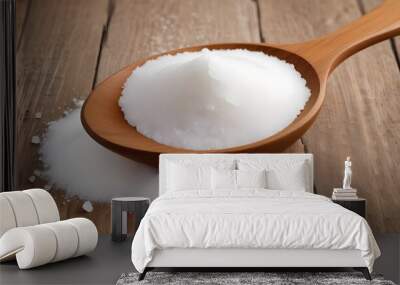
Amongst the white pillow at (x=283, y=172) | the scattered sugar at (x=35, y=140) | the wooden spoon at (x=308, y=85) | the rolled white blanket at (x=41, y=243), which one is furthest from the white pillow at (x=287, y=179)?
the scattered sugar at (x=35, y=140)

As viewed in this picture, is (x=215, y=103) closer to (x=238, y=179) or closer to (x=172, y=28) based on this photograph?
(x=238, y=179)

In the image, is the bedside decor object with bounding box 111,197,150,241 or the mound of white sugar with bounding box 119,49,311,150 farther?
the mound of white sugar with bounding box 119,49,311,150

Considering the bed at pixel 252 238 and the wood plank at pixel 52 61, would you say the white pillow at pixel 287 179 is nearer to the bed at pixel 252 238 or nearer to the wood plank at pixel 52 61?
the bed at pixel 252 238

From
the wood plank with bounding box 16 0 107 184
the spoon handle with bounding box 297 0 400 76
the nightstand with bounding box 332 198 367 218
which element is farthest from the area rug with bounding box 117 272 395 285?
the wood plank with bounding box 16 0 107 184

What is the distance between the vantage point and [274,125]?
16.8 feet

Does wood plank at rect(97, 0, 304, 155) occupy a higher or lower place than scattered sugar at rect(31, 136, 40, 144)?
higher

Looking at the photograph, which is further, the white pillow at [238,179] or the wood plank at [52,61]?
the wood plank at [52,61]

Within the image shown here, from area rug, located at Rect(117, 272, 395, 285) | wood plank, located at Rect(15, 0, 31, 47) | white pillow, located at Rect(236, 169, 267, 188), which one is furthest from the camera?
wood plank, located at Rect(15, 0, 31, 47)

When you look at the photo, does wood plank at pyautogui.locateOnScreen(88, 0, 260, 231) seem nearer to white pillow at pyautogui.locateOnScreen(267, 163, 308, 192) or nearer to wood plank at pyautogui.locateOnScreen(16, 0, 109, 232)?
wood plank at pyautogui.locateOnScreen(16, 0, 109, 232)

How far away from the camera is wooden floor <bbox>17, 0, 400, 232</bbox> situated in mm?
5514

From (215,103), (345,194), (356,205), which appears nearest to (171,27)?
(215,103)

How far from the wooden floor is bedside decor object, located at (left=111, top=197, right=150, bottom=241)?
1.36 ft

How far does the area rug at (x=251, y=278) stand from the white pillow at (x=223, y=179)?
3.71 ft

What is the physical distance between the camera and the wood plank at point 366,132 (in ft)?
18.0
